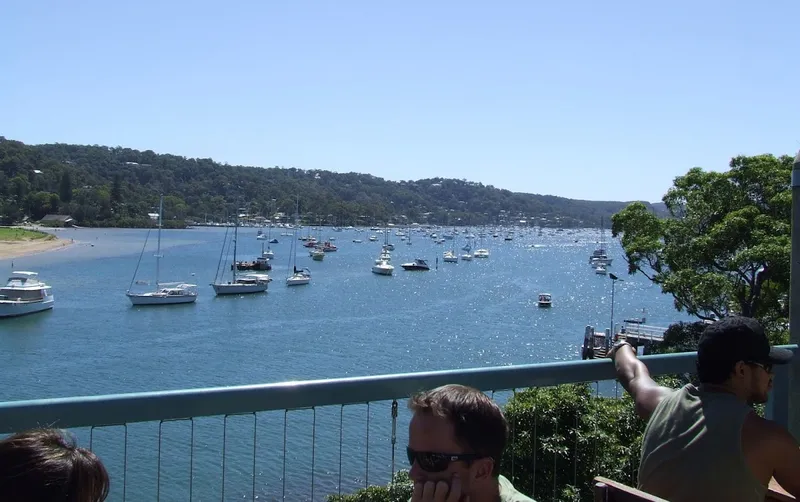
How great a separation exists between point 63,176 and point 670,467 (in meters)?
171

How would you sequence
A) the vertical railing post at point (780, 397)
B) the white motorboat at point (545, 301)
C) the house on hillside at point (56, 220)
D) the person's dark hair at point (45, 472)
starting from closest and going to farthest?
the person's dark hair at point (45, 472) < the vertical railing post at point (780, 397) < the white motorboat at point (545, 301) < the house on hillside at point (56, 220)

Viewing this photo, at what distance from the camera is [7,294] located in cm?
5422

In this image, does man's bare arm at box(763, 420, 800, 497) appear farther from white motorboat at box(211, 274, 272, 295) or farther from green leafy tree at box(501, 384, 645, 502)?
white motorboat at box(211, 274, 272, 295)

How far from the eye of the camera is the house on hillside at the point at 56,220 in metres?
157

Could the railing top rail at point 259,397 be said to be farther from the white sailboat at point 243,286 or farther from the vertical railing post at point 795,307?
the white sailboat at point 243,286

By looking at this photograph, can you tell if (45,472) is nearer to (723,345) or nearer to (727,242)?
(723,345)

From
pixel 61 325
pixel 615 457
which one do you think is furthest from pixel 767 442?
pixel 61 325

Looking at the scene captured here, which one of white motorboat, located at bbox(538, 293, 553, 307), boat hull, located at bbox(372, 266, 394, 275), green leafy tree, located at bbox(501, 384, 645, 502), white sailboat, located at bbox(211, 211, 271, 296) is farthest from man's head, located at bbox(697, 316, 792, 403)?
boat hull, located at bbox(372, 266, 394, 275)

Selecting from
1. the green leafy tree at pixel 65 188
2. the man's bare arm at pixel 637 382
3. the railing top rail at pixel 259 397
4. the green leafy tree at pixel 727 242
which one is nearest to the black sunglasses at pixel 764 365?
the man's bare arm at pixel 637 382

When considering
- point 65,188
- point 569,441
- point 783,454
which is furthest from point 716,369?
point 65,188

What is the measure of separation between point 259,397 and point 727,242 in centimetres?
2740

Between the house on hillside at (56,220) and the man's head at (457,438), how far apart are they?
168 meters

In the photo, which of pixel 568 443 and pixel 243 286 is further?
pixel 243 286

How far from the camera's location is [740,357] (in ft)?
9.40
